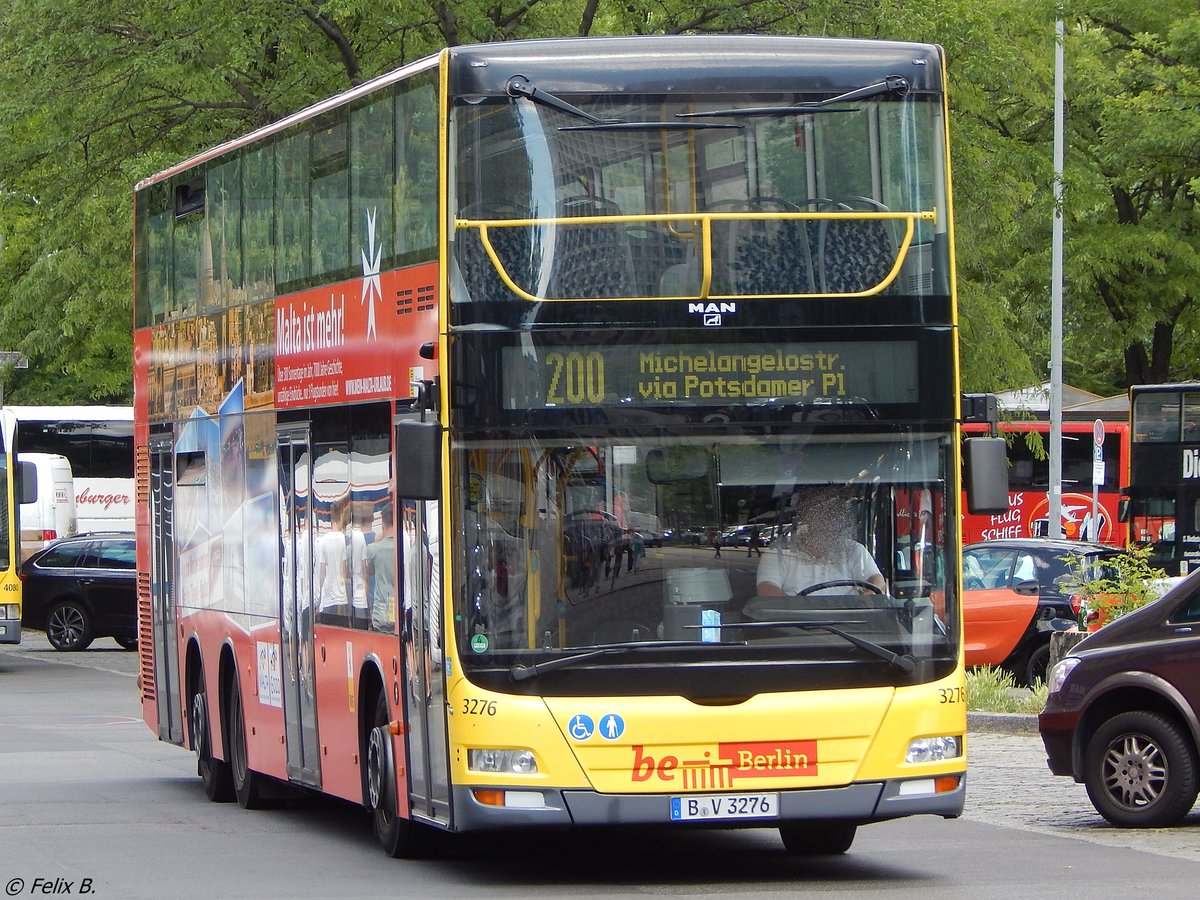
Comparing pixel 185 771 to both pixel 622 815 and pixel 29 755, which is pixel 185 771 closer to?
pixel 29 755

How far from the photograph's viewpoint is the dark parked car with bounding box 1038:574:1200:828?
13180 mm

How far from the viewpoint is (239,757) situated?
51.4ft

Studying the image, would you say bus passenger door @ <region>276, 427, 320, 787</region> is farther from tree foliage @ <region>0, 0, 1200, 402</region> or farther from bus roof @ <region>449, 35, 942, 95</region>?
tree foliage @ <region>0, 0, 1200, 402</region>

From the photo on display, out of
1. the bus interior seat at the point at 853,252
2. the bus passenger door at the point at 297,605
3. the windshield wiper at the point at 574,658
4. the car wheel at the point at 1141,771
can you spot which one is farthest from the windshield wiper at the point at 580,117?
the car wheel at the point at 1141,771

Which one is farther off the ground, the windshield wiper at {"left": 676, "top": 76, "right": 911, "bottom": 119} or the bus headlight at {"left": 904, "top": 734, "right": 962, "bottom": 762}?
the windshield wiper at {"left": 676, "top": 76, "right": 911, "bottom": 119}

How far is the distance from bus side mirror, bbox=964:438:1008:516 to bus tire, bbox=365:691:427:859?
10.7ft

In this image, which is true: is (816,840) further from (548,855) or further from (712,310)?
(712,310)

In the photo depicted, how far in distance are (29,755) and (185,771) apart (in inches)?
68.8

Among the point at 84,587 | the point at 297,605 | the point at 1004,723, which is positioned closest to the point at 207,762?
the point at 297,605

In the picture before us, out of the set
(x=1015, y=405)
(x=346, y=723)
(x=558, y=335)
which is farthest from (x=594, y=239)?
(x=1015, y=405)

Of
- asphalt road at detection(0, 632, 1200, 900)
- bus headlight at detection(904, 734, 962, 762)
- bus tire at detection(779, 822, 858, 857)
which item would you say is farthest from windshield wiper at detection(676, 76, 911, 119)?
bus tire at detection(779, 822, 858, 857)

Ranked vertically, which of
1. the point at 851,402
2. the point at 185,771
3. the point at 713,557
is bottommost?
the point at 185,771

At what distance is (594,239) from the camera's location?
1095 centimetres

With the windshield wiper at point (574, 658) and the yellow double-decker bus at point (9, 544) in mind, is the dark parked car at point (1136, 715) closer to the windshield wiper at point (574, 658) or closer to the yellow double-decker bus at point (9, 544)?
the windshield wiper at point (574, 658)
